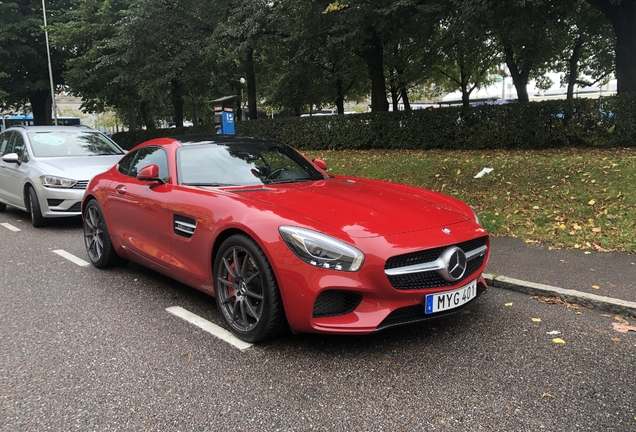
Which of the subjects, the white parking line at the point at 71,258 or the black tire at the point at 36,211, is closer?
the white parking line at the point at 71,258

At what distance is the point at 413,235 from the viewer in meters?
3.27

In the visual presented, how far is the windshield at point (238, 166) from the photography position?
4352 mm

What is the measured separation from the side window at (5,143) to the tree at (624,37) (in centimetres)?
1330

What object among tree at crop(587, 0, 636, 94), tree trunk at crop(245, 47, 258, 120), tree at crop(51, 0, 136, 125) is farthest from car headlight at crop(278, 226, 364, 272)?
tree at crop(51, 0, 136, 125)

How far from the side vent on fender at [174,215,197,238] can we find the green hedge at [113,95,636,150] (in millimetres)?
9886

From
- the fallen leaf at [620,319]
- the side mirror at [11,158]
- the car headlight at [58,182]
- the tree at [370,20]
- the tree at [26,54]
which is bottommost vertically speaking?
the fallen leaf at [620,319]

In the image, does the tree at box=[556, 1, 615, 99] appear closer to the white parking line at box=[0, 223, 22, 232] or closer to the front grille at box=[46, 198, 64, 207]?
the front grille at box=[46, 198, 64, 207]

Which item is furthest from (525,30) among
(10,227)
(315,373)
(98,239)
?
(315,373)

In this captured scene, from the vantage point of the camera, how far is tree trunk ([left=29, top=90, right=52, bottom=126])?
104 feet

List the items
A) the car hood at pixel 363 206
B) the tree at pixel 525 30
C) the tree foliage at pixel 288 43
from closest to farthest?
1. the car hood at pixel 363 206
2. the tree at pixel 525 30
3. the tree foliage at pixel 288 43

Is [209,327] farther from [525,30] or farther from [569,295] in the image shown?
[525,30]

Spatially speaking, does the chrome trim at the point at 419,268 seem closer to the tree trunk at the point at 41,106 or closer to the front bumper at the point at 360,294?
the front bumper at the point at 360,294

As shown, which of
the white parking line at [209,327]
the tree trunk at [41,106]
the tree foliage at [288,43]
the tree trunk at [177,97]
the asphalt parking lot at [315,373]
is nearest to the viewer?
the asphalt parking lot at [315,373]

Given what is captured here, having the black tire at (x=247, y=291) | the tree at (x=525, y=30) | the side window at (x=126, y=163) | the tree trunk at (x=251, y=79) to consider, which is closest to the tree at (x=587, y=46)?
the tree at (x=525, y=30)
